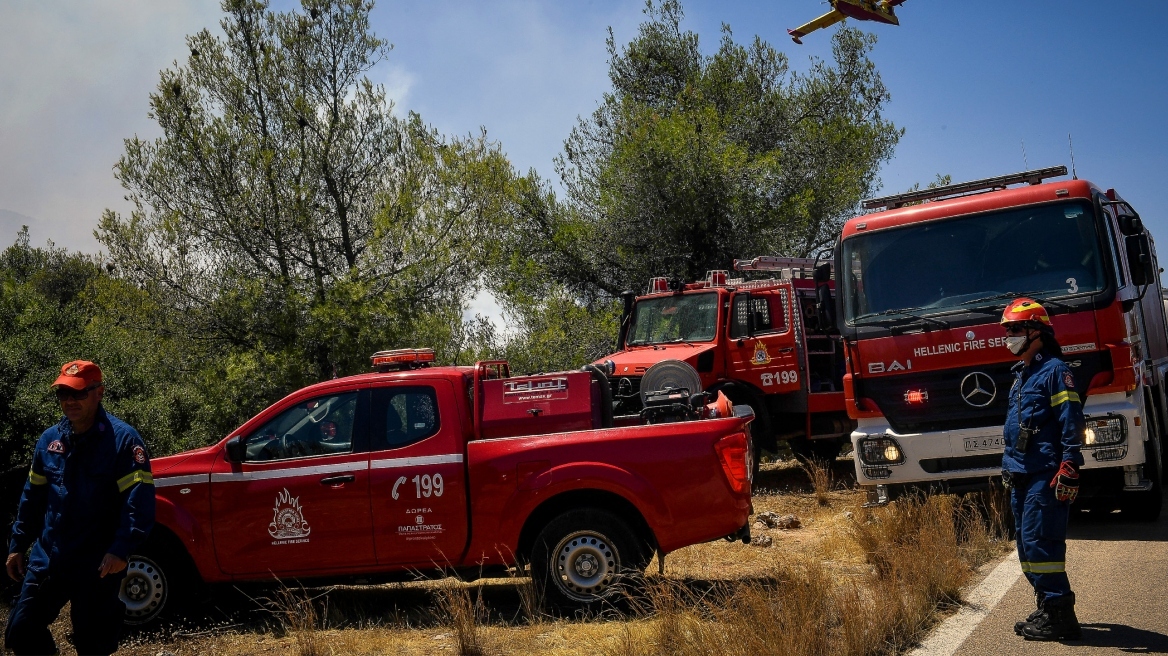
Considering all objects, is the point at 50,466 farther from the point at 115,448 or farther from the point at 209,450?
the point at 209,450

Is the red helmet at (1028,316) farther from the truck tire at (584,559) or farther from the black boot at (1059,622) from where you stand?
the truck tire at (584,559)

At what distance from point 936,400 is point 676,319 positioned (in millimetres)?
5074

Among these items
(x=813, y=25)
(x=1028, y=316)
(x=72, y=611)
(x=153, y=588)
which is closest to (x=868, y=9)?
(x=813, y=25)

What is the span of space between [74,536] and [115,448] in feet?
1.46

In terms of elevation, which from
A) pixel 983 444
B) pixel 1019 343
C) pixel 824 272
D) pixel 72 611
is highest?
pixel 824 272

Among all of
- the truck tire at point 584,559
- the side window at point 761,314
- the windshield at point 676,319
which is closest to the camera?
the truck tire at point 584,559

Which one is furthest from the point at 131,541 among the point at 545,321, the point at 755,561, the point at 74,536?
the point at 545,321

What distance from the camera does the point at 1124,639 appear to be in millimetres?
5145

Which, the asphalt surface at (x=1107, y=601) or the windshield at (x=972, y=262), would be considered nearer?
the asphalt surface at (x=1107, y=601)

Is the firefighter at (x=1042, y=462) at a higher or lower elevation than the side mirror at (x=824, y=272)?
lower

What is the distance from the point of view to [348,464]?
6.59 metres

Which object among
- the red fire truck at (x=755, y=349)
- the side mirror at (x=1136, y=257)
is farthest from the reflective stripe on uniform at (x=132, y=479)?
the side mirror at (x=1136, y=257)

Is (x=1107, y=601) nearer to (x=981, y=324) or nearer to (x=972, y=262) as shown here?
(x=981, y=324)

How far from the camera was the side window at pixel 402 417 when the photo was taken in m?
6.65
